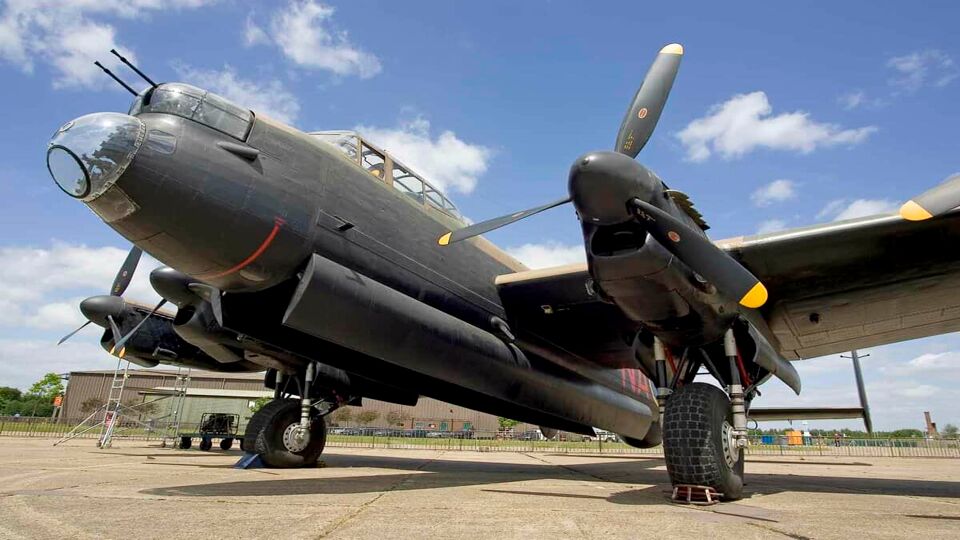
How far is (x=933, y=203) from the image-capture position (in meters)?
5.28

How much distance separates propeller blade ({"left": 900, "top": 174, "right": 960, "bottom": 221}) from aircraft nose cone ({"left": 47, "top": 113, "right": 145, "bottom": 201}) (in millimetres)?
8342

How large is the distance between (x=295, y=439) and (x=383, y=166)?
5816 millimetres

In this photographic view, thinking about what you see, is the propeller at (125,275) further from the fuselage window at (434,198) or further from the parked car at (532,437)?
the parked car at (532,437)

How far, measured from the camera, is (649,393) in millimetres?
15016

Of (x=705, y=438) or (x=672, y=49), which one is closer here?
(x=705, y=438)

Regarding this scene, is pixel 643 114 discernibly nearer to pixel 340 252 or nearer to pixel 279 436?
pixel 340 252

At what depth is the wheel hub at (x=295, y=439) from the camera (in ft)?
35.0

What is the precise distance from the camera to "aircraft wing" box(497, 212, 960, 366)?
644 cm

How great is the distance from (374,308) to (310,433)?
186 inches

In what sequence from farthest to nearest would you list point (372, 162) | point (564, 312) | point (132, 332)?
point (132, 332), point (564, 312), point (372, 162)

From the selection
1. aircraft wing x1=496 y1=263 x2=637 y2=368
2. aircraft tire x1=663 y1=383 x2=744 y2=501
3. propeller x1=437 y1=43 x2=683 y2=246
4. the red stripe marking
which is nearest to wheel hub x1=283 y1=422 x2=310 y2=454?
the red stripe marking

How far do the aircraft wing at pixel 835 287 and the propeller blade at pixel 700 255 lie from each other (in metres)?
1.20

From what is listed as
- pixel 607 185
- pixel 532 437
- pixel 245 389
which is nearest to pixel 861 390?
pixel 607 185

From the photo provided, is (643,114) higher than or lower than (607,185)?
higher
